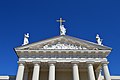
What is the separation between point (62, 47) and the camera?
82.6ft

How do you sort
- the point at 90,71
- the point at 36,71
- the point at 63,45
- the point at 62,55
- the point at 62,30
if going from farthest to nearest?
the point at 62,30 → the point at 63,45 → the point at 62,55 → the point at 90,71 → the point at 36,71

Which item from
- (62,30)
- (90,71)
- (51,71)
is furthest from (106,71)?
(62,30)

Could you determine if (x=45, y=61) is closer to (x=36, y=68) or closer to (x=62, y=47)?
(x=36, y=68)

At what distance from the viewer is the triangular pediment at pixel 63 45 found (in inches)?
985

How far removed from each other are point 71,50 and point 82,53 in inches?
67.1

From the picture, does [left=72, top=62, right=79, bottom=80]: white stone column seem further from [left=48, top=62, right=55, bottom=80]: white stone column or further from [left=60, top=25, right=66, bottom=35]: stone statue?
[left=60, top=25, right=66, bottom=35]: stone statue

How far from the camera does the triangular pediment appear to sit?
25016mm

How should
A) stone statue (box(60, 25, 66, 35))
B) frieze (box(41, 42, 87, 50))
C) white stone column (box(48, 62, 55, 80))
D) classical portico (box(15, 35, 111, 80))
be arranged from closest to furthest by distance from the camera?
white stone column (box(48, 62, 55, 80)) < classical portico (box(15, 35, 111, 80)) < frieze (box(41, 42, 87, 50)) < stone statue (box(60, 25, 66, 35))

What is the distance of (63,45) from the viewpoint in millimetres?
25531

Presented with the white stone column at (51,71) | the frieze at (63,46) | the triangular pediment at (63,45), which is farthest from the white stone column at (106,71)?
the white stone column at (51,71)

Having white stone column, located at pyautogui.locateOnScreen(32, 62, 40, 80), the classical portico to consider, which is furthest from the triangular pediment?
white stone column, located at pyautogui.locateOnScreen(32, 62, 40, 80)

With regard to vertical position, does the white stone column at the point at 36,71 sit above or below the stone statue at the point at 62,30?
below

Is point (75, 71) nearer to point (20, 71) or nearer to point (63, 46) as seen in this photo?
point (63, 46)

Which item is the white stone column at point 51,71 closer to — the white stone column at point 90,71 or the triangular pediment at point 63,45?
the triangular pediment at point 63,45
